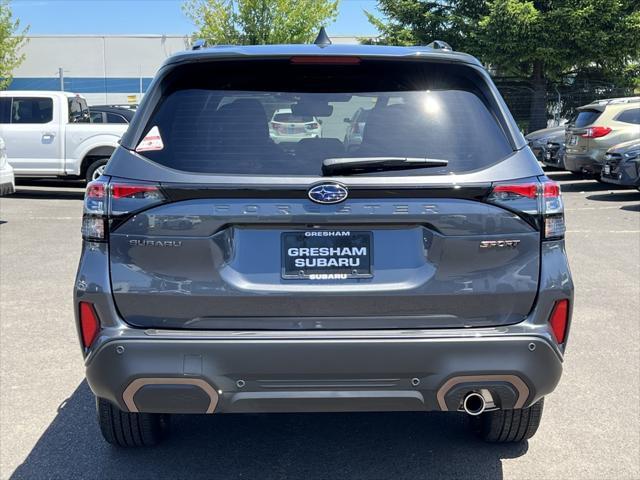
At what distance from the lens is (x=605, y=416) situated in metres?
4.04

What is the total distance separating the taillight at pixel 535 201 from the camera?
283 centimetres

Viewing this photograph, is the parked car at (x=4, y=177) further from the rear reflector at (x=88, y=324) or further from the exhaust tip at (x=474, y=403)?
the exhaust tip at (x=474, y=403)

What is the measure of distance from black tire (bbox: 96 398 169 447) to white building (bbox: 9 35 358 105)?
40.3 metres

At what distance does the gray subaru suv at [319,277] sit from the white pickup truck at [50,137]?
12.0 metres

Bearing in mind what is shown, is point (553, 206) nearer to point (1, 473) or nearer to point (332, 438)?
point (332, 438)

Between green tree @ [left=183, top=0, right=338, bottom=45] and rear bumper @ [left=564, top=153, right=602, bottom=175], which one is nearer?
rear bumper @ [left=564, top=153, right=602, bottom=175]

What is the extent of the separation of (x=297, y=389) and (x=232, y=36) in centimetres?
3158

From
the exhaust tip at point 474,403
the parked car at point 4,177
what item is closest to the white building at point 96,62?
the parked car at point 4,177

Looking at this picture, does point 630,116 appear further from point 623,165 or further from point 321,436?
point 321,436

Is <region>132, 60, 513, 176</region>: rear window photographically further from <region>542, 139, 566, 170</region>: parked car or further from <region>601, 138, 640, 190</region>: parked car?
<region>542, 139, 566, 170</region>: parked car

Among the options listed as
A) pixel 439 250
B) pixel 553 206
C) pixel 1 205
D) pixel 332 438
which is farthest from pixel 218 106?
pixel 1 205

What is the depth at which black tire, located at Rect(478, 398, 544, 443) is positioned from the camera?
11.5 feet

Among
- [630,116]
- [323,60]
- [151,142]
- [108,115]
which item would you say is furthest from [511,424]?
[630,116]

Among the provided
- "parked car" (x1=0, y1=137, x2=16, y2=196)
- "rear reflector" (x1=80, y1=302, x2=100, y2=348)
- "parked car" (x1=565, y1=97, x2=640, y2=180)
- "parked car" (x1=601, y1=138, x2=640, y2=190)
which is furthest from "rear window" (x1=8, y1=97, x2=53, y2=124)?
"rear reflector" (x1=80, y1=302, x2=100, y2=348)
